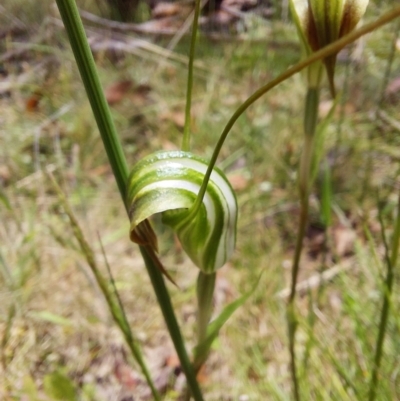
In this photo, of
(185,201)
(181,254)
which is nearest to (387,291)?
(185,201)

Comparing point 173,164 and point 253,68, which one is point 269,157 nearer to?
point 253,68

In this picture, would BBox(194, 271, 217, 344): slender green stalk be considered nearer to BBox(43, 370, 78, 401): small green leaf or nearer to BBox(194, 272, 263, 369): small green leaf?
BBox(194, 272, 263, 369): small green leaf

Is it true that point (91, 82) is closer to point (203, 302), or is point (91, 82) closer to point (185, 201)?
point (185, 201)

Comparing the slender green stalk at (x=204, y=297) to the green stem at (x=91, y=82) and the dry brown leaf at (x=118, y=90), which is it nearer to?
the green stem at (x=91, y=82)

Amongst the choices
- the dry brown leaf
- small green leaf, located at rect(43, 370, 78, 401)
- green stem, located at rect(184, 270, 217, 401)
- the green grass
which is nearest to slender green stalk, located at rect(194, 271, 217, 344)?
green stem, located at rect(184, 270, 217, 401)

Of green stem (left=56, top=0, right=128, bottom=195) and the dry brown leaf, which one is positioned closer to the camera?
green stem (left=56, top=0, right=128, bottom=195)

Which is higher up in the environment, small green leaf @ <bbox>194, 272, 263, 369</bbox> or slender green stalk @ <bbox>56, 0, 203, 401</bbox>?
slender green stalk @ <bbox>56, 0, 203, 401</bbox>

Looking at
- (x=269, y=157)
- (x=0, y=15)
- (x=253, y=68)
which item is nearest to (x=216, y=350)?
(x=269, y=157)
